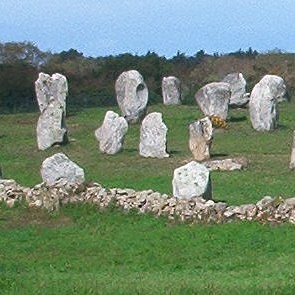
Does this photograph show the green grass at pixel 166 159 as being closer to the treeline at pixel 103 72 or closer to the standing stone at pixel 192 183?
the standing stone at pixel 192 183

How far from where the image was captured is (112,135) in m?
32.3

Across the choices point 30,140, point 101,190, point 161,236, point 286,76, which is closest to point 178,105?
point 30,140

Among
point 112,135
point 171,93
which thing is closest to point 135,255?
point 112,135

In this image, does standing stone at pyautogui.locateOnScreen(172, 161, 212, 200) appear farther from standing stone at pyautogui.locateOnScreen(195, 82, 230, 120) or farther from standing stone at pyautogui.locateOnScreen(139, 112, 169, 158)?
standing stone at pyautogui.locateOnScreen(195, 82, 230, 120)

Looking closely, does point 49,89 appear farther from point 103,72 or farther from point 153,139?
point 103,72

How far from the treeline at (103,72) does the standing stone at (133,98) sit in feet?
22.4

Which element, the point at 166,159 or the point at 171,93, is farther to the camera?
the point at 171,93

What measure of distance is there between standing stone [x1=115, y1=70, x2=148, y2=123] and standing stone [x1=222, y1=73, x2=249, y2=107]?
4154 millimetres

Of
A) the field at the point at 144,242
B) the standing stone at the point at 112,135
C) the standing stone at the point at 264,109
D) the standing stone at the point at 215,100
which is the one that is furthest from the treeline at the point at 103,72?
the field at the point at 144,242

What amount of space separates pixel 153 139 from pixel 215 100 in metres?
7.85

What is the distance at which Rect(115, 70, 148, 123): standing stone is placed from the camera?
40156 mm

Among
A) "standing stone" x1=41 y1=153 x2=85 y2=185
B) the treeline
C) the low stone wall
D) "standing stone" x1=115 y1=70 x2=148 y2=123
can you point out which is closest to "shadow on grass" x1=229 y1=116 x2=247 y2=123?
"standing stone" x1=115 y1=70 x2=148 y2=123

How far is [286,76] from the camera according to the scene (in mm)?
62281

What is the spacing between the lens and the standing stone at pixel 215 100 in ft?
126
